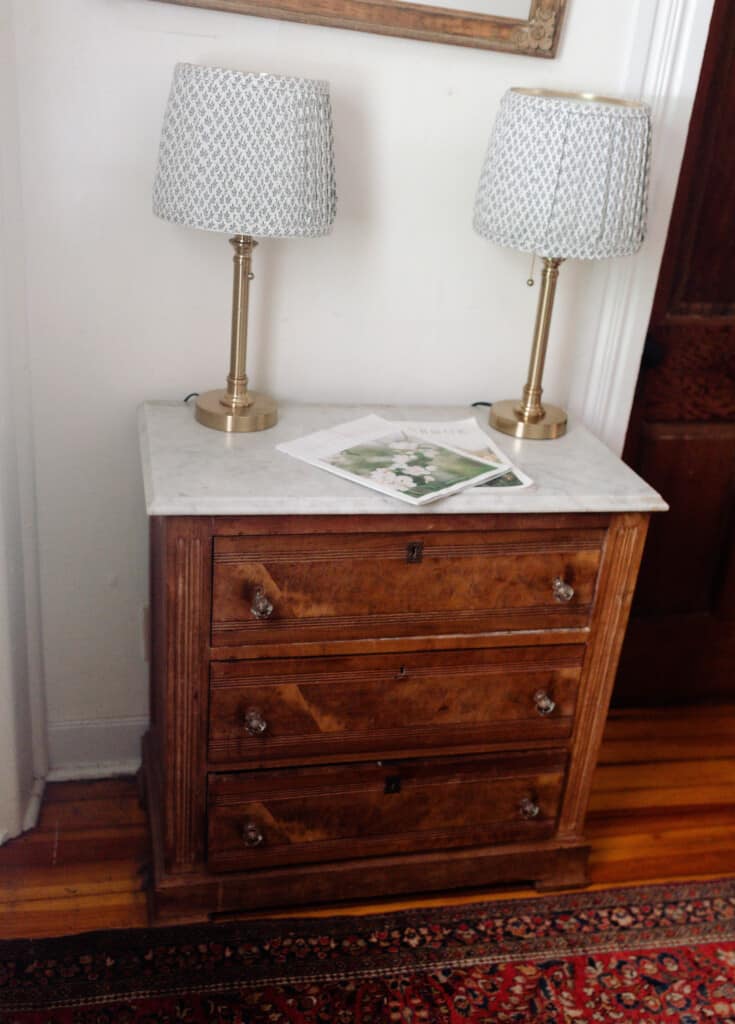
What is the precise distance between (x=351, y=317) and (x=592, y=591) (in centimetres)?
68

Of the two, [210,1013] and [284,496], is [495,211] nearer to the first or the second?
[284,496]

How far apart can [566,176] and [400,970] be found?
1340 millimetres

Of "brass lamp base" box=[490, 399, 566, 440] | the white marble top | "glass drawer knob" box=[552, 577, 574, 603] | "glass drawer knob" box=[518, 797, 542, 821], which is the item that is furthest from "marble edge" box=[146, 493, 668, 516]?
"glass drawer knob" box=[518, 797, 542, 821]

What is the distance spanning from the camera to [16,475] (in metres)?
1.85

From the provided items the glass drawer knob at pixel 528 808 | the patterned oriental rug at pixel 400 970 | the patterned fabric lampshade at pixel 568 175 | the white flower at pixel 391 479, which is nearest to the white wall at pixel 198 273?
the patterned fabric lampshade at pixel 568 175

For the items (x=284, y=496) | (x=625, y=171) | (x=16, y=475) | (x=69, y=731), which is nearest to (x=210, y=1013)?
(x=69, y=731)

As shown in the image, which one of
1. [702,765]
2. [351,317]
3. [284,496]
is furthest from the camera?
[702,765]

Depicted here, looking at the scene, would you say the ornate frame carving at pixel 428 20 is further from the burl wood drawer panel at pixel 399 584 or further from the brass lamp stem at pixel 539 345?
the burl wood drawer panel at pixel 399 584

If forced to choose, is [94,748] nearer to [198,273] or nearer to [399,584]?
[399,584]

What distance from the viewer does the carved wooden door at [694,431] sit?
205 centimetres

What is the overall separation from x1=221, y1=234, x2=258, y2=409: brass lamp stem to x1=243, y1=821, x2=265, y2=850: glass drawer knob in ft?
2.33

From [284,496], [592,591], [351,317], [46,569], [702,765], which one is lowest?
[702,765]

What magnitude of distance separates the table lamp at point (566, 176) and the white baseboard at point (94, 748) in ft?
4.05

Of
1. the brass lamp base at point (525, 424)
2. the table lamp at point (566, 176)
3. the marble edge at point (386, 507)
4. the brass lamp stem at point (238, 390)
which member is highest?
the table lamp at point (566, 176)
